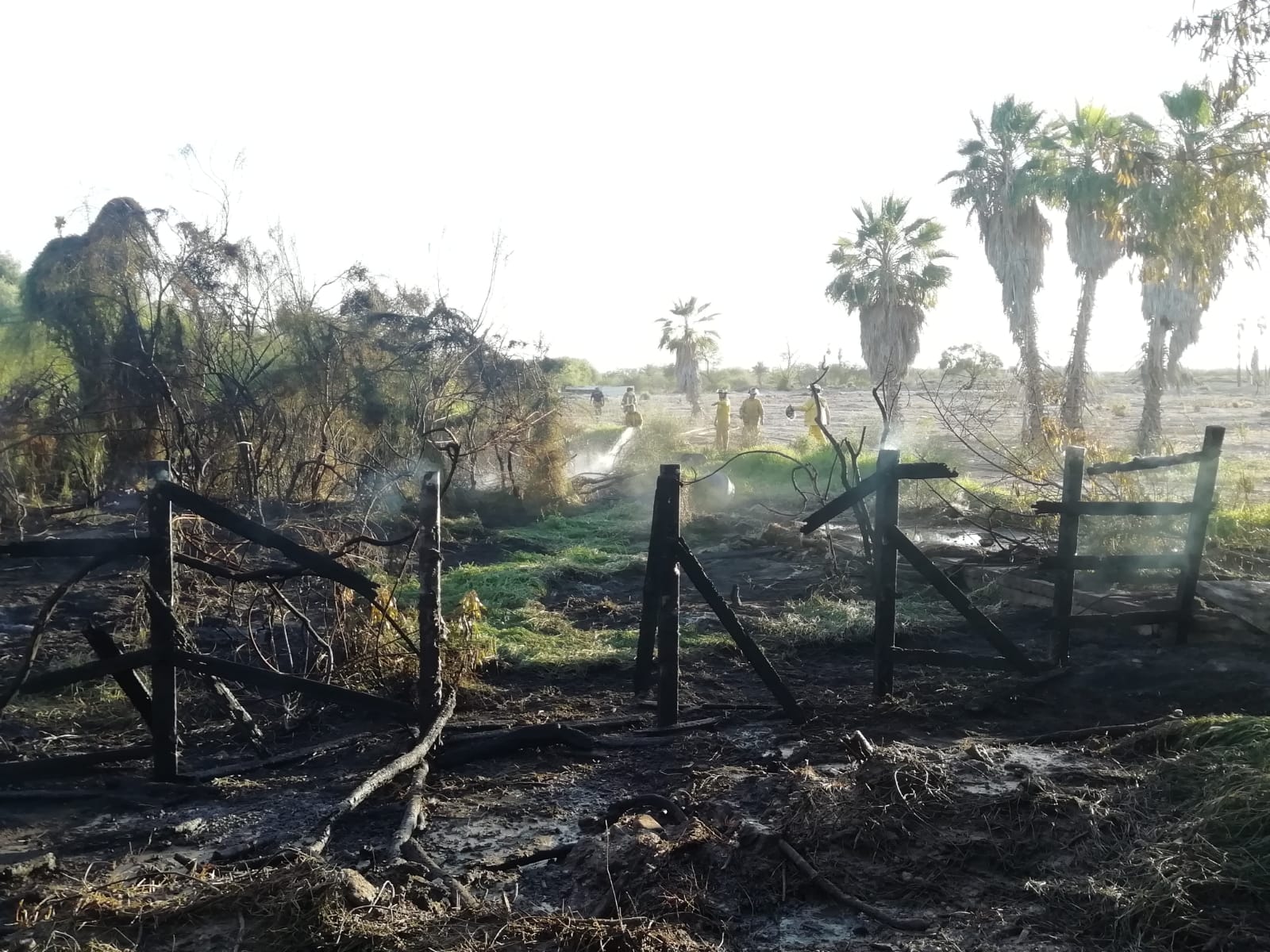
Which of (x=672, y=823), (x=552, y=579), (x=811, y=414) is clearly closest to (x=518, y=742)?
(x=672, y=823)

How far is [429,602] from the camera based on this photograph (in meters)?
6.55

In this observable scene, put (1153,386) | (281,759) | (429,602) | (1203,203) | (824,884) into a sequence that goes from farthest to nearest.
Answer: (1153,386)
(1203,203)
(281,759)
(429,602)
(824,884)

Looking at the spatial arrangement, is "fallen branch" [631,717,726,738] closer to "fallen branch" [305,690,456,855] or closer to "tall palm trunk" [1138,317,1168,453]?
"fallen branch" [305,690,456,855]

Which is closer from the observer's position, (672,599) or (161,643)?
(161,643)

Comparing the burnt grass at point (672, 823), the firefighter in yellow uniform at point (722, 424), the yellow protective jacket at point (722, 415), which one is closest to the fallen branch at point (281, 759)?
the burnt grass at point (672, 823)

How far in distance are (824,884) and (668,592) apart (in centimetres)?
286

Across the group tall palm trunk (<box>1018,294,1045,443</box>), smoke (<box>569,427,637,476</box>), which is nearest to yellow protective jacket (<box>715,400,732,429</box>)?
smoke (<box>569,427,637,476</box>)

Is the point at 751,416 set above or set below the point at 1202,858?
above

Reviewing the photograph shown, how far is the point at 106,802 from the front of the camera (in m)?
5.98

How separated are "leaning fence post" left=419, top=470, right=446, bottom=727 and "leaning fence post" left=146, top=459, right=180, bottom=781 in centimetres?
146

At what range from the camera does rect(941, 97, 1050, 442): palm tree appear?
29000 millimetres

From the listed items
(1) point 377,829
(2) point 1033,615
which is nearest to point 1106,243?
(2) point 1033,615

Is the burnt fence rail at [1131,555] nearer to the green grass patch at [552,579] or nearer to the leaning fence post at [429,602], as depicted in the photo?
the green grass patch at [552,579]

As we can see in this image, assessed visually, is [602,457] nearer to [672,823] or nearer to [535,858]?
[672,823]
